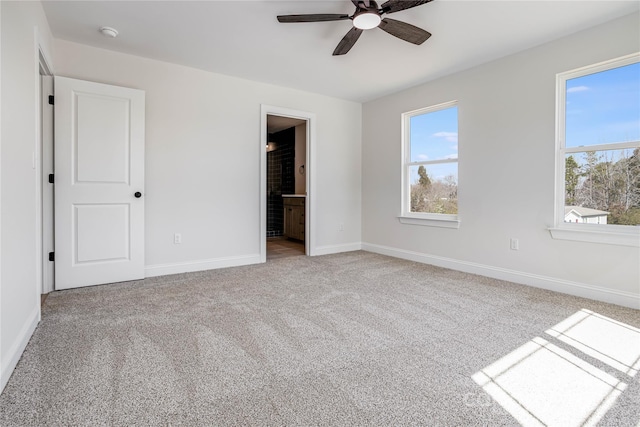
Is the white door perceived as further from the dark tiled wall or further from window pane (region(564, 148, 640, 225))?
window pane (region(564, 148, 640, 225))

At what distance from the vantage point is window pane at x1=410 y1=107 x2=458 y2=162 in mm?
4004

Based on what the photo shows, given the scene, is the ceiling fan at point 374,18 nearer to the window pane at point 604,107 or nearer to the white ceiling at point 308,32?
the white ceiling at point 308,32

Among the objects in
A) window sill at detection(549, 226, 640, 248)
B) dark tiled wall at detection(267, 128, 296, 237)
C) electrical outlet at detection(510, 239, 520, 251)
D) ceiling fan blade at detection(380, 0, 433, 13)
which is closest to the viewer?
ceiling fan blade at detection(380, 0, 433, 13)

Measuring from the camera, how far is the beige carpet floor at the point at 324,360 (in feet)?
4.34

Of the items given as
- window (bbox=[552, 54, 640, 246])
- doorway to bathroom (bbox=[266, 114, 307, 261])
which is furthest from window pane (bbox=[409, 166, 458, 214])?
doorway to bathroom (bbox=[266, 114, 307, 261])

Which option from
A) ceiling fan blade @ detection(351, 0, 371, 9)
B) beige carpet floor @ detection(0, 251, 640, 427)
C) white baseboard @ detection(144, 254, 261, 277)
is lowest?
beige carpet floor @ detection(0, 251, 640, 427)

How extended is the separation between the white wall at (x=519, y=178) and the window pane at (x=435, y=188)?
7.8 inches

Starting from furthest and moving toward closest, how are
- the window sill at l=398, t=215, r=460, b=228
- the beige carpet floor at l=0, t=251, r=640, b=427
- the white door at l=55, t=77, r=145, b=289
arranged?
the window sill at l=398, t=215, r=460, b=228
the white door at l=55, t=77, r=145, b=289
the beige carpet floor at l=0, t=251, r=640, b=427

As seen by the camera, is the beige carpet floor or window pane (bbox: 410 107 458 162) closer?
the beige carpet floor

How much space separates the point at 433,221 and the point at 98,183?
12.6 feet

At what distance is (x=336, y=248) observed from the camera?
5.00m

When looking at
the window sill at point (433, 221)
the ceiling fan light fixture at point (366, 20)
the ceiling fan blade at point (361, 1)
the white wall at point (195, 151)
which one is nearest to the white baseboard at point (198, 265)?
the white wall at point (195, 151)

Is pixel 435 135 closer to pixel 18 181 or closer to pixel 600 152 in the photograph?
pixel 600 152

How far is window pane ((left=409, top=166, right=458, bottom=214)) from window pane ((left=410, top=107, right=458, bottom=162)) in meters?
0.15
